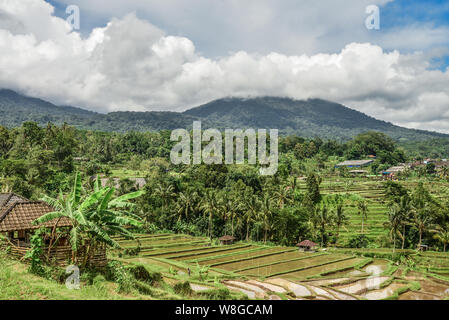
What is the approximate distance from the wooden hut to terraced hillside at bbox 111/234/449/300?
18.6 ft

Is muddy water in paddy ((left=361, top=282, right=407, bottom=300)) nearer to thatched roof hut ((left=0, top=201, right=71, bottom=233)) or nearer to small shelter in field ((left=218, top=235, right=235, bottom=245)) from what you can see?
thatched roof hut ((left=0, top=201, right=71, bottom=233))

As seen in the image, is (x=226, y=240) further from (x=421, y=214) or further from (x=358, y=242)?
(x=421, y=214)

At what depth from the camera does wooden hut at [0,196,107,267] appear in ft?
39.0

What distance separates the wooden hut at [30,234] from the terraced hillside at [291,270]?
5.68 m

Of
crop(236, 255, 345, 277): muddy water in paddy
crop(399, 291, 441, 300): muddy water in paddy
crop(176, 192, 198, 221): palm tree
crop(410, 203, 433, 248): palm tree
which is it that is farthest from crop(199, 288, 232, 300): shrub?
crop(176, 192, 198, 221): palm tree

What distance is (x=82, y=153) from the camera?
75.1 metres

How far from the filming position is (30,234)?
1308 cm

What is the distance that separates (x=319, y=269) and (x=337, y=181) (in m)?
43.4

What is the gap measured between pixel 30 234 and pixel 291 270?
19007 millimetres

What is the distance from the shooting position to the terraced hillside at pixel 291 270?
63.2 feet

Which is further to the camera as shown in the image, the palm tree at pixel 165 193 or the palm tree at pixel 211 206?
the palm tree at pixel 165 193

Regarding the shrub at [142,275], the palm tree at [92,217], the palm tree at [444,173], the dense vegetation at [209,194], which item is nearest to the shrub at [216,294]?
the shrub at [142,275]

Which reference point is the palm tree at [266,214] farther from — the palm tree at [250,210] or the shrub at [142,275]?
the shrub at [142,275]

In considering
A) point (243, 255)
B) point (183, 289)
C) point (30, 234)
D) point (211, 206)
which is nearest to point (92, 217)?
point (30, 234)
